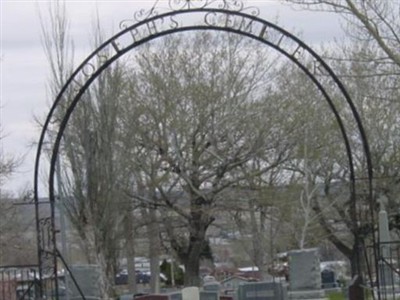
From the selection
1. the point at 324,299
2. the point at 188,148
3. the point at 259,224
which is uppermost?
the point at 188,148

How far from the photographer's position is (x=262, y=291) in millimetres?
25297

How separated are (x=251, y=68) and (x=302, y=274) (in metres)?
11.7

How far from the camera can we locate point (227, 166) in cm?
3778

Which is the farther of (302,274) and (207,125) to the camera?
(207,125)

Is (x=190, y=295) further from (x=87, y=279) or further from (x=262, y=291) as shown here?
(x=87, y=279)

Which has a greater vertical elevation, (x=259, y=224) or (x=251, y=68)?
(x=251, y=68)

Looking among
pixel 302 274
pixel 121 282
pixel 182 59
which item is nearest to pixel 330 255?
pixel 121 282

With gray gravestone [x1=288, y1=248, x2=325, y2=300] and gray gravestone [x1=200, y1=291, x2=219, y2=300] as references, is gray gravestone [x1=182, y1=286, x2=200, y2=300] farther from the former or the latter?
gray gravestone [x1=288, y1=248, x2=325, y2=300]

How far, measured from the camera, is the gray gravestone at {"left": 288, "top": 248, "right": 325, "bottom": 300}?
2652cm

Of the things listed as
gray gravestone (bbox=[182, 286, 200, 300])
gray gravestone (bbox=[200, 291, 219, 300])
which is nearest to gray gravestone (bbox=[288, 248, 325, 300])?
gray gravestone (bbox=[200, 291, 219, 300])

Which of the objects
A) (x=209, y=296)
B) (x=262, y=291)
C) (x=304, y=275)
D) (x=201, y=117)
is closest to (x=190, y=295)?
(x=209, y=296)

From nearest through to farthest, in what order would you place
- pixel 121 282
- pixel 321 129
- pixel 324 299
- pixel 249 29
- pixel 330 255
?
pixel 249 29 < pixel 324 299 < pixel 321 129 < pixel 121 282 < pixel 330 255

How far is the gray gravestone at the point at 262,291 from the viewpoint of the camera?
81.9 feet

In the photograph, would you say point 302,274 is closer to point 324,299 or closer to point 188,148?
point 324,299
